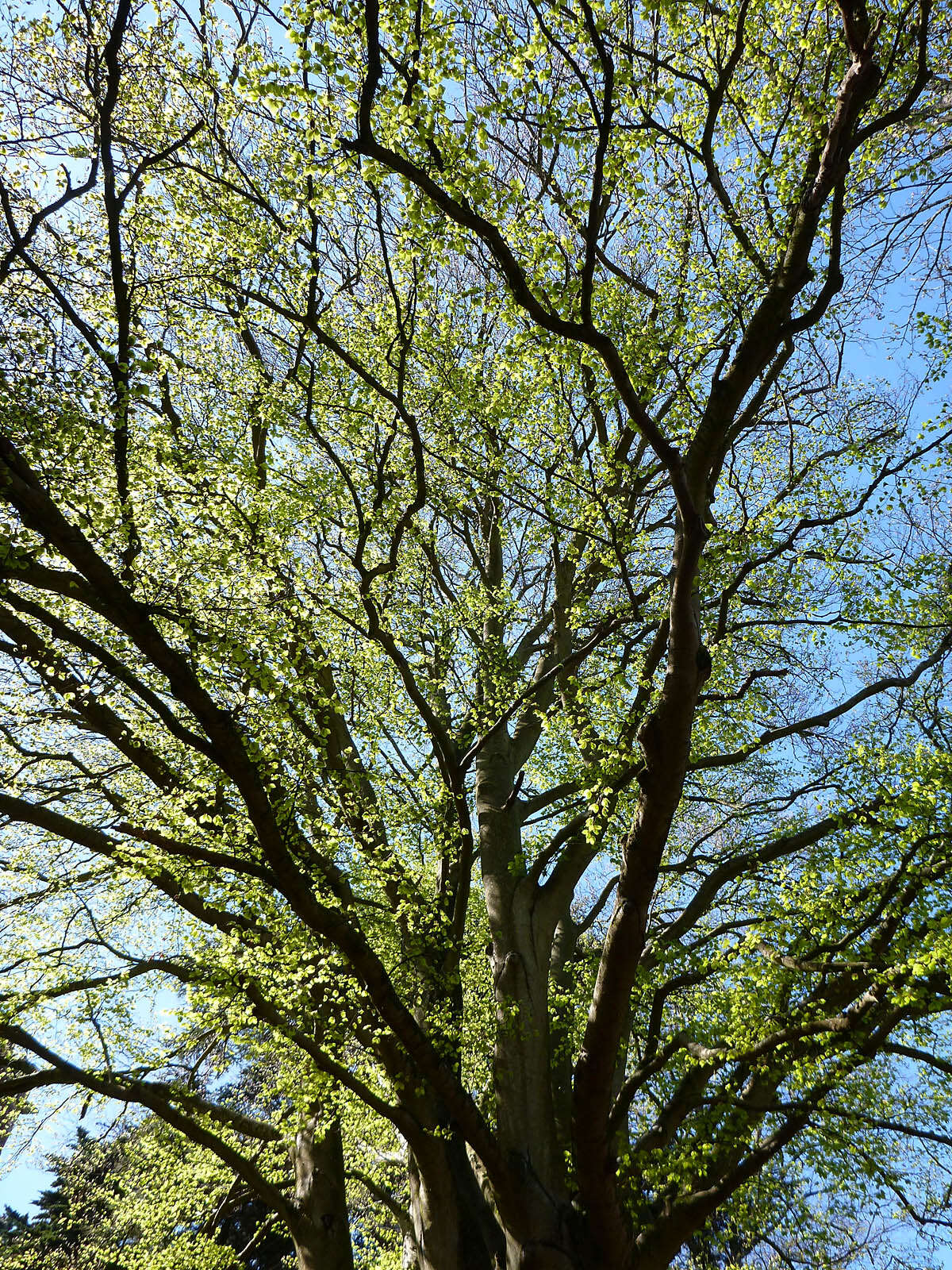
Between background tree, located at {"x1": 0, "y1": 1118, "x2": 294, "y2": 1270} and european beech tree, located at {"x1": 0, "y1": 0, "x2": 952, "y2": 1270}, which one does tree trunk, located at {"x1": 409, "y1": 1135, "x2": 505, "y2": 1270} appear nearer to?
european beech tree, located at {"x1": 0, "y1": 0, "x2": 952, "y2": 1270}

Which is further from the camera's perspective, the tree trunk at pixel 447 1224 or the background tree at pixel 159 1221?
the background tree at pixel 159 1221

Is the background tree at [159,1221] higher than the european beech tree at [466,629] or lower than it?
lower

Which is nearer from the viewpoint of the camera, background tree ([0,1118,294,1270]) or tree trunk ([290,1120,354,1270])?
tree trunk ([290,1120,354,1270])

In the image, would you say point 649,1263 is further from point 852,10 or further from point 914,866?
point 852,10

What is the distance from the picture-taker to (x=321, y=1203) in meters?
8.09

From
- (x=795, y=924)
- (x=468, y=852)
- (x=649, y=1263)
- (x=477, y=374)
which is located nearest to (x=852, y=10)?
(x=477, y=374)

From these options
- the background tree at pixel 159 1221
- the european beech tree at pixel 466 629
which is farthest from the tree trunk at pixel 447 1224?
the background tree at pixel 159 1221

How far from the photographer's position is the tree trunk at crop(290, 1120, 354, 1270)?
7762mm

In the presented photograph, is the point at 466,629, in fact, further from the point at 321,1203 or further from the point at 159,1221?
the point at 159,1221

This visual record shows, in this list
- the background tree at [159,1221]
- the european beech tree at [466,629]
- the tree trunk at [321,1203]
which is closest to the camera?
the european beech tree at [466,629]

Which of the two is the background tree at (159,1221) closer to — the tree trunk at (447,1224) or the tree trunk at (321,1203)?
the tree trunk at (321,1203)

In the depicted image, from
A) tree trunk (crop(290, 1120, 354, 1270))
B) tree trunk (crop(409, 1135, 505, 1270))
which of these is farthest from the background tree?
tree trunk (crop(409, 1135, 505, 1270))

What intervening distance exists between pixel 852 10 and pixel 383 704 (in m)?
7.95

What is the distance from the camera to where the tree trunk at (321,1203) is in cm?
776
